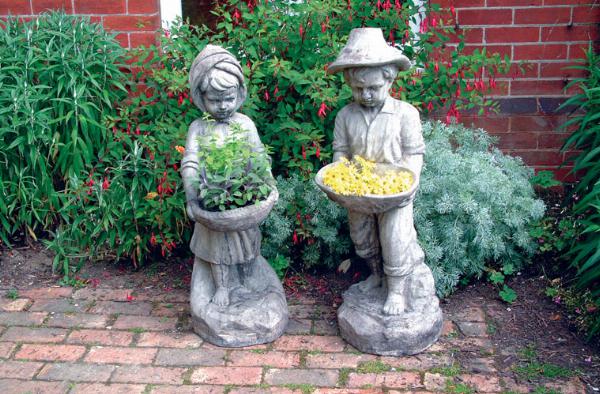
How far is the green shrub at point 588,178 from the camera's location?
14.8 ft

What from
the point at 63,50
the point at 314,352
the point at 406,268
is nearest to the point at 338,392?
the point at 314,352

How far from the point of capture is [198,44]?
530 cm

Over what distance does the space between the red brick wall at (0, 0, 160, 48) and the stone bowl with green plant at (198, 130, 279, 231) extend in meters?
1.93

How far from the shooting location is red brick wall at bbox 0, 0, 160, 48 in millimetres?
5746

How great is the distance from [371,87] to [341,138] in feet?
1.34

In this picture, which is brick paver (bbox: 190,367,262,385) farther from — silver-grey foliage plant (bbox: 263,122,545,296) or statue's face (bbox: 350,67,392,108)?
statue's face (bbox: 350,67,392,108)

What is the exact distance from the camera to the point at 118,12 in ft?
18.9

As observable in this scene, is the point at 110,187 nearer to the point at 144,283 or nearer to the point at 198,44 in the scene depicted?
the point at 144,283

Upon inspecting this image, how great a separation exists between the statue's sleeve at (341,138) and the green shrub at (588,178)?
1.45 metres

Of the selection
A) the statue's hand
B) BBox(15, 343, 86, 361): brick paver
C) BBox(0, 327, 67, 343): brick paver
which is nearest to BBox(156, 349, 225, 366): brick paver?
BBox(15, 343, 86, 361): brick paver

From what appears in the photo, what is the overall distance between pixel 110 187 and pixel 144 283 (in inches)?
27.6

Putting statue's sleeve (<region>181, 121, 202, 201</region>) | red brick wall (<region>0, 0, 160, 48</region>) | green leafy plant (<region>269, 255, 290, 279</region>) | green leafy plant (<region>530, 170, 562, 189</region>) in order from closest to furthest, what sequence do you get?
statue's sleeve (<region>181, 121, 202, 201</region>), green leafy plant (<region>269, 255, 290, 279</region>), green leafy plant (<region>530, 170, 562, 189</region>), red brick wall (<region>0, 0, 160, 48</region>)

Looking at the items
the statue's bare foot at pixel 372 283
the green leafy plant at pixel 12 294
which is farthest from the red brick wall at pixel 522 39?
the green leafy plant at pixel 12 294

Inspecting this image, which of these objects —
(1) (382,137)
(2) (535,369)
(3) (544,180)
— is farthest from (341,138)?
(3) (544,180)
